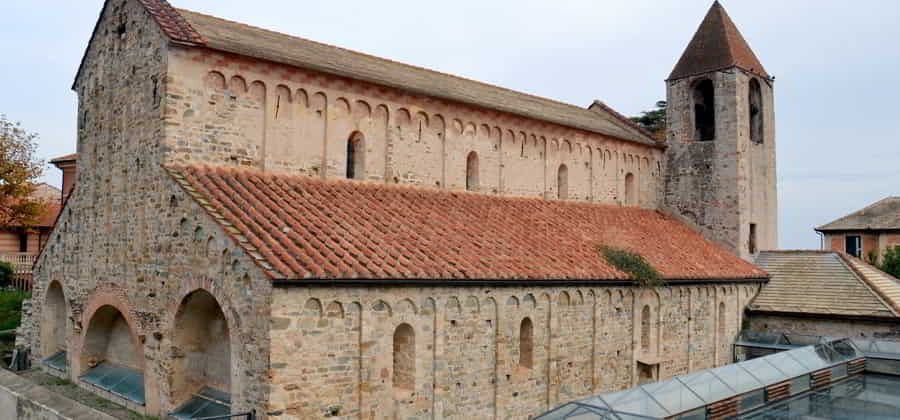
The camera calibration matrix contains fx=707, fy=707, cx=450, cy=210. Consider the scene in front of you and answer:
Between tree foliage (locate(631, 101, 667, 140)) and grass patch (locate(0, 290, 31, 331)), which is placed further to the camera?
tree foliage (locate(631, 101, 667, 140))

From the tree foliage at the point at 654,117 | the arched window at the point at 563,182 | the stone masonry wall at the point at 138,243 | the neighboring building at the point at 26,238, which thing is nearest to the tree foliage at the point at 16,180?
the neighboring building at the point at 26,238

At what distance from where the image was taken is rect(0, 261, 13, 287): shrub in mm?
28442

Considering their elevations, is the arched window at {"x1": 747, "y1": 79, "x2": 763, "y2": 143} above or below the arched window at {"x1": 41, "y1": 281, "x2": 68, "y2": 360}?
above

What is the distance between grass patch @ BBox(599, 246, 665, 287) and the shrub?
24.2m

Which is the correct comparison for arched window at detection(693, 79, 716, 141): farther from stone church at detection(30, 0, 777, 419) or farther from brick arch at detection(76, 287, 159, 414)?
brick arch at detection(76, 287, 159, 414)

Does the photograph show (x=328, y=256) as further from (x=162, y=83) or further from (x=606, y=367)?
(x=606, y=367)

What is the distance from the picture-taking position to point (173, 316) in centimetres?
1313

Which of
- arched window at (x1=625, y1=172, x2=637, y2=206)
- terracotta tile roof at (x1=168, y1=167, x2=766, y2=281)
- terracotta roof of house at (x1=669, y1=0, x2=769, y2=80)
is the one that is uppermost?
terracotta roof of house at (x1=669, y1=0, x2=769, y2=80)

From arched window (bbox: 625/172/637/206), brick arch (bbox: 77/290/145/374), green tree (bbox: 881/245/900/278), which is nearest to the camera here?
brick arch (bbox: 77/290/145/374)

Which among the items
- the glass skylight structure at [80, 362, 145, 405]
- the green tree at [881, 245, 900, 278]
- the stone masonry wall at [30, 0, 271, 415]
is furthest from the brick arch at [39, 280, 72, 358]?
the green tree at [881, 245, 900, 278]

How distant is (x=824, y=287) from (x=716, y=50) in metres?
9.12

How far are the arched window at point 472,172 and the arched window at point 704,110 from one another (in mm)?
11000

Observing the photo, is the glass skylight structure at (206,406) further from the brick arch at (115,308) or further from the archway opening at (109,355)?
the archway opening at (109,355)

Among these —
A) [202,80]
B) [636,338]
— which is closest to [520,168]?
[636,338]
